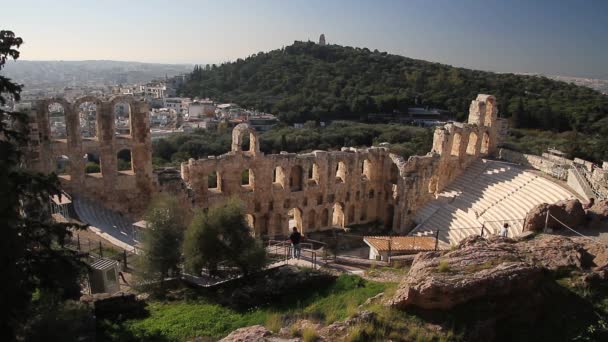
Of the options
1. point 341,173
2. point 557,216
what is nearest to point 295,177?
point 341,173

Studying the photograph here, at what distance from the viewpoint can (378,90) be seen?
7031 cm

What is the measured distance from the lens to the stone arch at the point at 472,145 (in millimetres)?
29156

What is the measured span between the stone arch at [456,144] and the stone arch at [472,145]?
120 cm

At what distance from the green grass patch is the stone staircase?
1146 centimetres

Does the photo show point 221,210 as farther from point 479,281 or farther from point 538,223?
point 538,223

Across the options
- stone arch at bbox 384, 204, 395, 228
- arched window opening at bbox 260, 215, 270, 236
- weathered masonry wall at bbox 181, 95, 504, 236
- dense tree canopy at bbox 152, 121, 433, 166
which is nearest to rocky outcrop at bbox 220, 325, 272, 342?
weathered masonry wall at bbox 181, 95, 504, 236

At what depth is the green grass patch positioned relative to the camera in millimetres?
10781

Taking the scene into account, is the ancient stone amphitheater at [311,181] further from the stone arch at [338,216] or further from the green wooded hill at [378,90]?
the green wooded hill at [378,90]

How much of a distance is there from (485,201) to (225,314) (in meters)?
18.2

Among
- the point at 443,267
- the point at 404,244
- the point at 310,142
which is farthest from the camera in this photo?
the point at 310,142

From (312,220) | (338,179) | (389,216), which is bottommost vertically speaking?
(389,216)

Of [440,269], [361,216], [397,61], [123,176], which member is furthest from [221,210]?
[397,61]

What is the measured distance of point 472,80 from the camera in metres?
71.6

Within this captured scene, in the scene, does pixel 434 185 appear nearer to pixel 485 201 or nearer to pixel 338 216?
pixel 485 201
